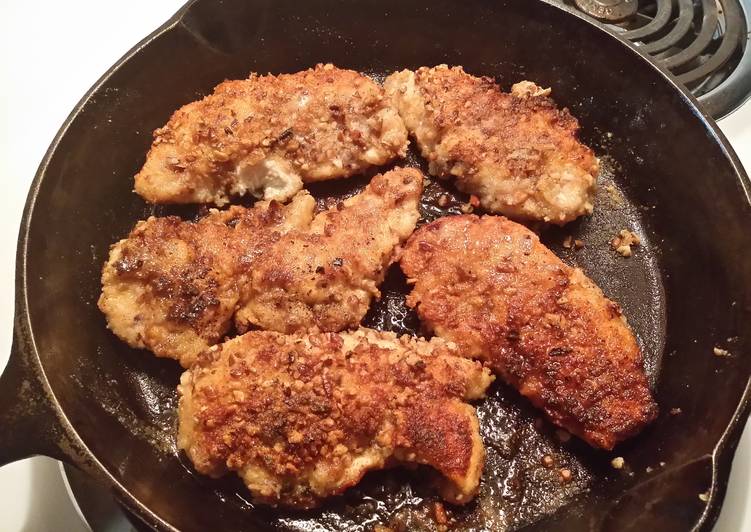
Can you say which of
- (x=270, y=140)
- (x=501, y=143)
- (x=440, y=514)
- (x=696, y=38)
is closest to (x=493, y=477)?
(x=440, y=514)

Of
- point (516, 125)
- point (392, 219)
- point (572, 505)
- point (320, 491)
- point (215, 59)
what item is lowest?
point (572, 505)

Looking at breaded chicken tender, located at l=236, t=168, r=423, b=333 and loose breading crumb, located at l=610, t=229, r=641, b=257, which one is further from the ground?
breaded chicken tender, located at l=236, t=168, r=423, b=333

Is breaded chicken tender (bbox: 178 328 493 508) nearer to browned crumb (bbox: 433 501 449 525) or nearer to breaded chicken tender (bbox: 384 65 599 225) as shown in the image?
browned crumb (bbox: 433 501 449 525)

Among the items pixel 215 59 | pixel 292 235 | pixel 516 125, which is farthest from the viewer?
pixel 215 59

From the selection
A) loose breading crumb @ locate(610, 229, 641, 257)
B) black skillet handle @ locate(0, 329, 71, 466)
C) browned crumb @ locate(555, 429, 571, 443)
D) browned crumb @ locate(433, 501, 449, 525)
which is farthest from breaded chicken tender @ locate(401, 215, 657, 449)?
black skillet handle @ locate(0, 329, 71, 466)

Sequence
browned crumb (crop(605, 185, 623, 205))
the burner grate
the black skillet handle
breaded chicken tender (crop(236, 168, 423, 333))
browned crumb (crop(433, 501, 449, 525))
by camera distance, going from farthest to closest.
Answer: the burner grate → browned crumb (crop(605, 185, 623, 205)) → breaded chicken tender (crop(236, 168, 423, 333)) → browned crumb (crop(433, 501, 449, 525)) → the black skillet handle

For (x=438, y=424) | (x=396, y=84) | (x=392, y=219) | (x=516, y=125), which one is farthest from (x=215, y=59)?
(x=438, y=424)

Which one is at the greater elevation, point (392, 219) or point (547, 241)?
point (392, 219)

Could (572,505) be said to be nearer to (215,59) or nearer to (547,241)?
(547,241)
